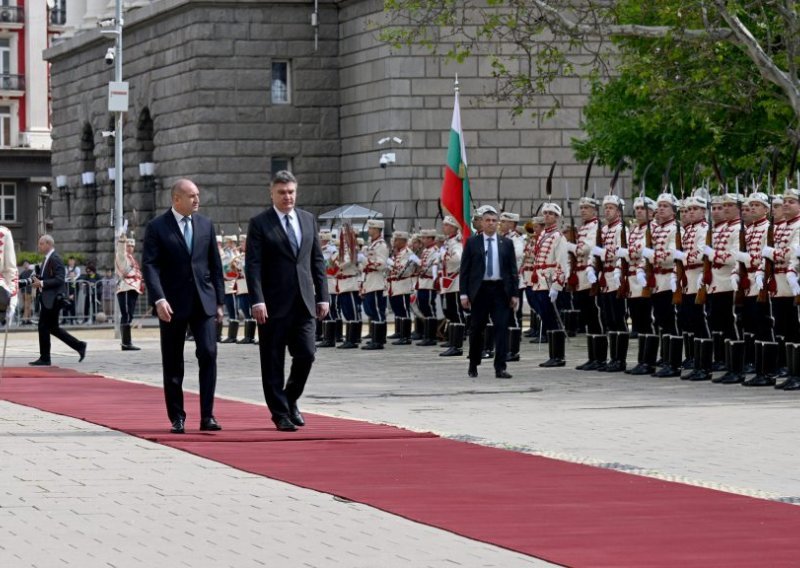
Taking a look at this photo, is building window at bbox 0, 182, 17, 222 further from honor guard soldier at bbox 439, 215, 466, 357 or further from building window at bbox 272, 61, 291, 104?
honor guard soldier at bbox 439, 215, 466, 357

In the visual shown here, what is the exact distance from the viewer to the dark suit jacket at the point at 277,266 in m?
15.5

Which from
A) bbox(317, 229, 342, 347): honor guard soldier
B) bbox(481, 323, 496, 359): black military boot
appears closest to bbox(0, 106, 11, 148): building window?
bbox(317, 229, 342, 347): honor guard soldier

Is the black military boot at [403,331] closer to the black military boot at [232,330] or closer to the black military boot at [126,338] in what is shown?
the black military boot at [232,330]

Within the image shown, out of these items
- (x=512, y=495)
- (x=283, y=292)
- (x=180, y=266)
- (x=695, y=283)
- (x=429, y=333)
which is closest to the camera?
(x=512, y=495)

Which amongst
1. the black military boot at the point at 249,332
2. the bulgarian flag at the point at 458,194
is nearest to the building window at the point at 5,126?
the black military boot at the point at 249,332

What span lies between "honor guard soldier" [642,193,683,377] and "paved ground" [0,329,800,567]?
70 centimetres

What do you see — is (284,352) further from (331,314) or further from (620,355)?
(331,314)

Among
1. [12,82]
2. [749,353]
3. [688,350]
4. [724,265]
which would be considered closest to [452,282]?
[688,350]

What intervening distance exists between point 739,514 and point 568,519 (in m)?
0.94

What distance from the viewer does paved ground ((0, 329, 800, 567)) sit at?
951 cm

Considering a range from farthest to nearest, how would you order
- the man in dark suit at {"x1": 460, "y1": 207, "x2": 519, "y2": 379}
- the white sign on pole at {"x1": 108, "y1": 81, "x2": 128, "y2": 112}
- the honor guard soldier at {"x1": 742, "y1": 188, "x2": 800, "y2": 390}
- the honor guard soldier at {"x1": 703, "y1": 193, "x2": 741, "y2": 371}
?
1. the white sign on pole at {"x1": 108, "y1": 81, "x2": 128, "y2": 112}
2. the man in dark suit at {"x1": 460, "y1": 207, "x2": 519, "y2": 379}
3. the honor guard soldier at {"x1": 703, "y1": 193, "x2": 741, "y2": 371}
4. the honor guard soldier at {"x1": 742, "y1": 188, "x2": 800, "y2": 390}

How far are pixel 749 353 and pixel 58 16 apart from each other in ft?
217

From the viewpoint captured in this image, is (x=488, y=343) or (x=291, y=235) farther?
(x=488, y=343)

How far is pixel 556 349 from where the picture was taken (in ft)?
80.3
